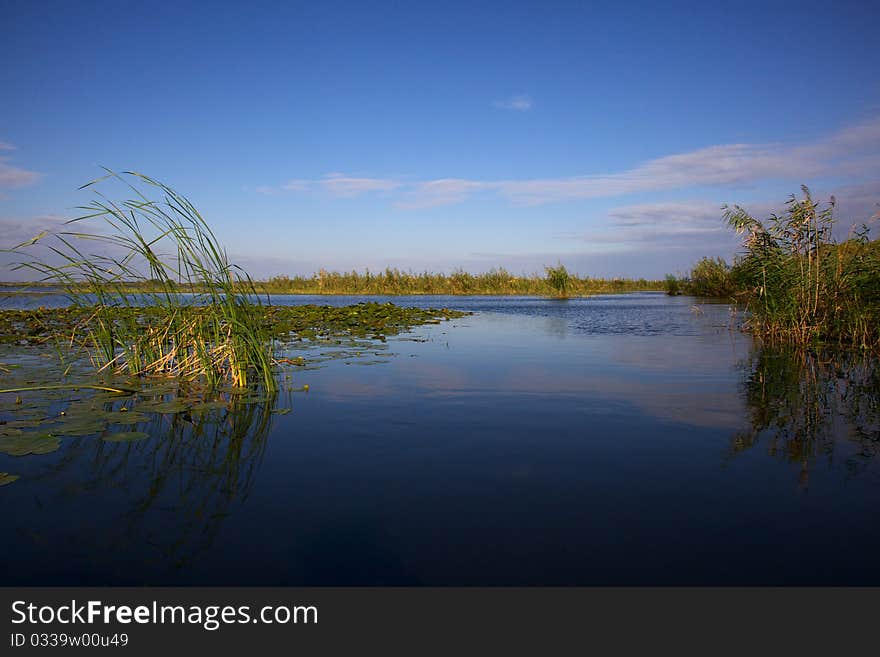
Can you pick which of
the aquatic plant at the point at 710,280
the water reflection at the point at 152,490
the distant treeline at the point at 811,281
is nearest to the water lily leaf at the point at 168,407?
the water reflection at the point at 152,490

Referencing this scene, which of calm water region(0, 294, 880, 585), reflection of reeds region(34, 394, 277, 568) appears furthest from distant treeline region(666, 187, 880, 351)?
reflection of reeds region(34, 394, 277, 568)

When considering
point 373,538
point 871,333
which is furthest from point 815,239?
point 373,538

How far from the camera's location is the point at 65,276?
5.58 m

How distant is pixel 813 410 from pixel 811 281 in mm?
5374

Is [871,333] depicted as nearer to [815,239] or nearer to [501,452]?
[815,239]

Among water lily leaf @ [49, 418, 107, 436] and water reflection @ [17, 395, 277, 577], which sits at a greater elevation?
water lily leaf @ [49, 418, 107, 436]

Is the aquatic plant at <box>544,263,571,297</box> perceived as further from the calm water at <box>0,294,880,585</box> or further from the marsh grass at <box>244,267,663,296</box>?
the calm water at <box>0,294,880,585</box>

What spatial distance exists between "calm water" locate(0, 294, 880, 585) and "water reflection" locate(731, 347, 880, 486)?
0.10ft

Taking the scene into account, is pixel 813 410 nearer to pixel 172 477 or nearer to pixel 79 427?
pixel 172 477

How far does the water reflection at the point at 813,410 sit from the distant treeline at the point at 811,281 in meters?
1.26

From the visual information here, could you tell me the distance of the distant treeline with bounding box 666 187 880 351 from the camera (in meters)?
9.00

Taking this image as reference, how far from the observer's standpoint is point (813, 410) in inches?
203

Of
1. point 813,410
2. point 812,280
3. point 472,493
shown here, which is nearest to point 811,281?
point 812,280
